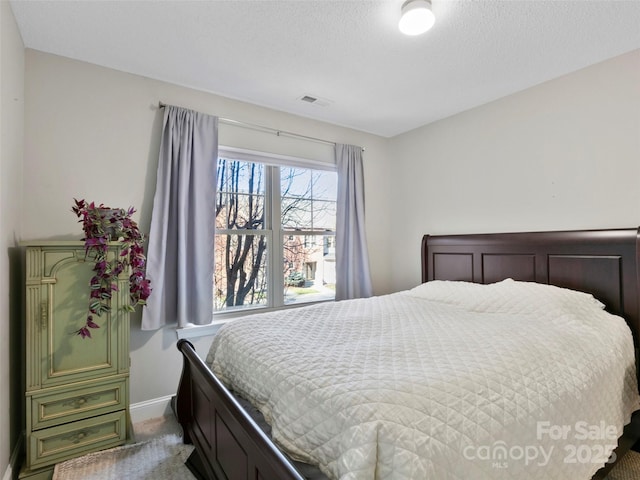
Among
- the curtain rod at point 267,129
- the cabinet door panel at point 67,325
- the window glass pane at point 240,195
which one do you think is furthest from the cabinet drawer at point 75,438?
the curtain rod at point 267,129

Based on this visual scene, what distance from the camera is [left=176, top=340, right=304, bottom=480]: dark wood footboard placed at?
981 millimetres

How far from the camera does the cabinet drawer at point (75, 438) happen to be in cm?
178

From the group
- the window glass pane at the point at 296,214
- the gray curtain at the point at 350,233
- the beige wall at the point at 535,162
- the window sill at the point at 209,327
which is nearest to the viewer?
the beige wall at the point at 535,162

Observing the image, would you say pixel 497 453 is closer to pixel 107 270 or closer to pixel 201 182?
pixel 107 270

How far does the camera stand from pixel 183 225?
2.49 meters

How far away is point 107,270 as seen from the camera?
6.31 feet

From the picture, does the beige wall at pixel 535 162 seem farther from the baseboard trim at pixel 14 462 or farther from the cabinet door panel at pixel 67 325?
the baseboard trim at pixel 14 462

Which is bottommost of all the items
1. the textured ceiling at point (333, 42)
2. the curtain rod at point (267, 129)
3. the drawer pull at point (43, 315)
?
the drawer pull at point (43, 315)

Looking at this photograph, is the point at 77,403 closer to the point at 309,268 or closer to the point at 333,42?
the point at 309,268

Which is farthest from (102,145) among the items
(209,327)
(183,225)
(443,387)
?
(443,387)

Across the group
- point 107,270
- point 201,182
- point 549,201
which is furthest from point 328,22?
point 549,201

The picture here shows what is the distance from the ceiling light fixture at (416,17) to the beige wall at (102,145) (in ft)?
5.28

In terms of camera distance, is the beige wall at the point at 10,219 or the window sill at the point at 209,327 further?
the window sill at the point at 209,327

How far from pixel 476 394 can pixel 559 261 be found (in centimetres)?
183
